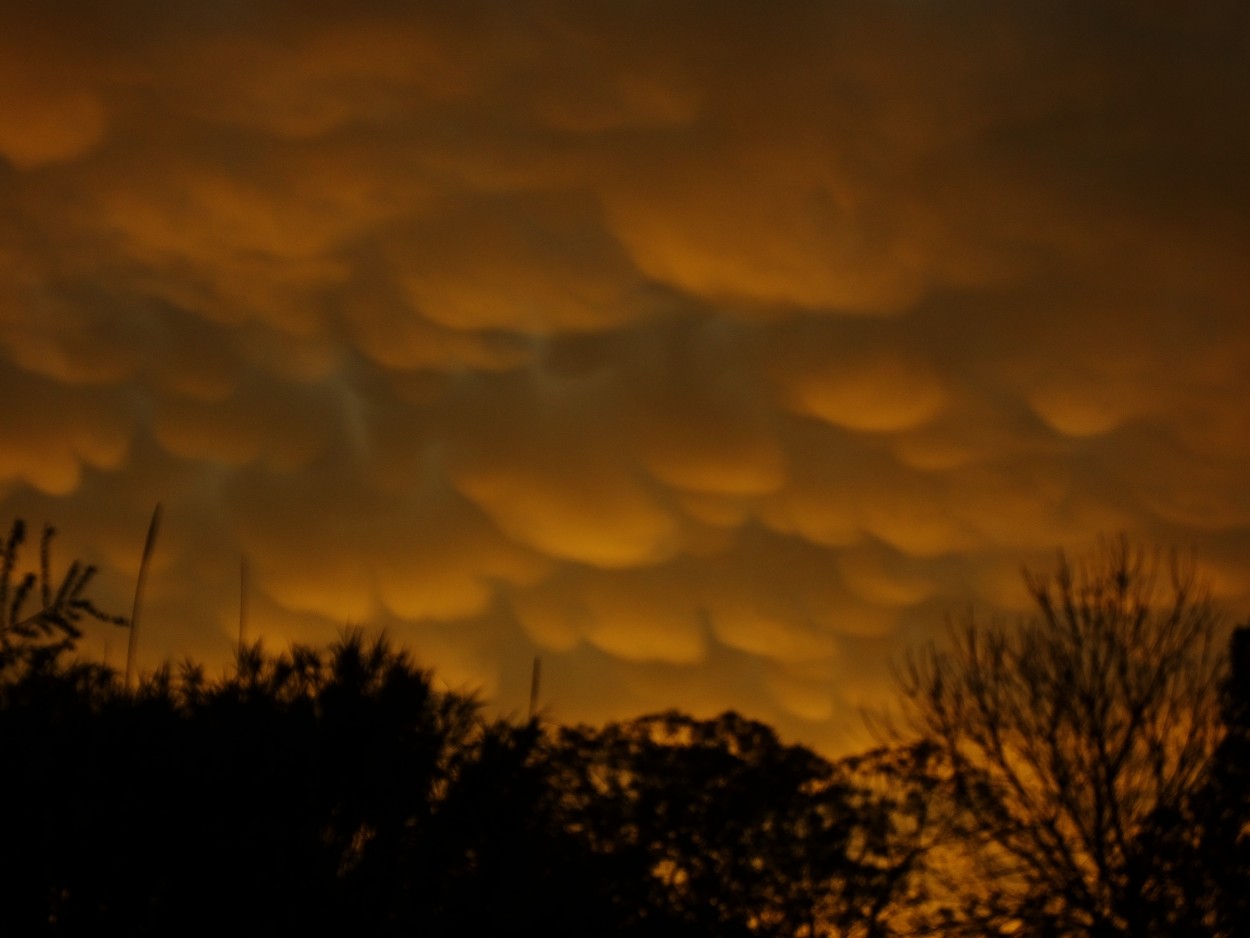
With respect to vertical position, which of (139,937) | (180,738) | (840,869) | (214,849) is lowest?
(139,937)

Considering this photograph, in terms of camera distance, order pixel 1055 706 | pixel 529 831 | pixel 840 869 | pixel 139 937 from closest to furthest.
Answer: pixel 139 937 → pixel 529 831 → pixel 1055 706 → pixel 840 869

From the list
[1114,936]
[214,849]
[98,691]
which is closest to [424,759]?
[214,849]

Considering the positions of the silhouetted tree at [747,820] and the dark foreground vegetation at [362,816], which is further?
the silhouetted tree at [747,820]

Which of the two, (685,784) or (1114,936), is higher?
(685,784)

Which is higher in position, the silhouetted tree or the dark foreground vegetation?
the silhouetted tree

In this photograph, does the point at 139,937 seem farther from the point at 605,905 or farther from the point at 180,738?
the point at 605,905

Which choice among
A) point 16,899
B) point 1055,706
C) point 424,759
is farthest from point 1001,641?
point 16,899

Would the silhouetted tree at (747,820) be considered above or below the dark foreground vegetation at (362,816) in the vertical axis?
above

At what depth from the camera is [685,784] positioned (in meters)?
41.5

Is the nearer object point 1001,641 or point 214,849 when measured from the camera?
point 214,849

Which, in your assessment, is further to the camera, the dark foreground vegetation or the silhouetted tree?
the silhouetted tree

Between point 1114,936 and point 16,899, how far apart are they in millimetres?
17600

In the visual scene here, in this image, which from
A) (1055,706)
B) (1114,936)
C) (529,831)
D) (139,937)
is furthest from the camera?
(1055,706)

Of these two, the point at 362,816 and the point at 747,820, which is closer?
the point at 362,816
